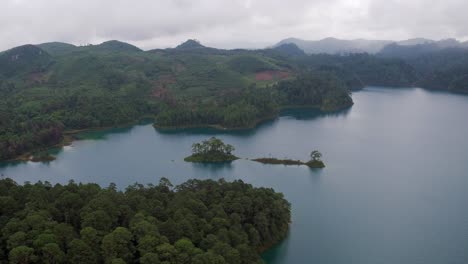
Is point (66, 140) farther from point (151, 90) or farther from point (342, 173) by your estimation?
point (342, 173)

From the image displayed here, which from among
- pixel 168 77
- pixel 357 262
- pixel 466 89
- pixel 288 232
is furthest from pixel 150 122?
pixel 466 89

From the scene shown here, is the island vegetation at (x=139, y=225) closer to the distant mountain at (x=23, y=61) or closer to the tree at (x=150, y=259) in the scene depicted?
the tree at (x=150, y=259)

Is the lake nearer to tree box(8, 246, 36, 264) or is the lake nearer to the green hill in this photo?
the green hill

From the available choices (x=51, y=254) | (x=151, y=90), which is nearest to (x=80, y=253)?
(x=51, y=254)

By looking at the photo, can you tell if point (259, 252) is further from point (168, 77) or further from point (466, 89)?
point (466, 89)

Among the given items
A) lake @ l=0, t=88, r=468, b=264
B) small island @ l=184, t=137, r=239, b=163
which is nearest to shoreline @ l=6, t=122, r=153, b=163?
lake @ l=0, t=88, r=468, b=264

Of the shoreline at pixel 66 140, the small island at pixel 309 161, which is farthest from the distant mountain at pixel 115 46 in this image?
the small island at pixel 309 161
